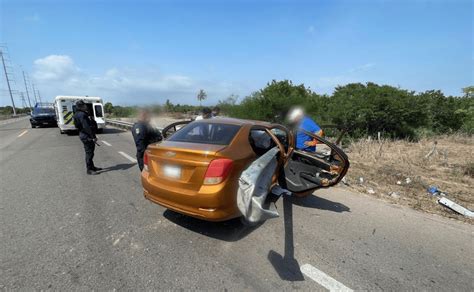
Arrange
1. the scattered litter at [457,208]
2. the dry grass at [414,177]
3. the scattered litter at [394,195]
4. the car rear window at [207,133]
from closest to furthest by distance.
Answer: the car rear window at [207,133] → the scattered litter at [457,208] → the dry grass at [414,177] → the scattered litter at [394,195]

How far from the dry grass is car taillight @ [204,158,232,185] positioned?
369cm

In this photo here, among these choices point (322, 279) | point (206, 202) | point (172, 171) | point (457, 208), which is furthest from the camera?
point (457, 208)

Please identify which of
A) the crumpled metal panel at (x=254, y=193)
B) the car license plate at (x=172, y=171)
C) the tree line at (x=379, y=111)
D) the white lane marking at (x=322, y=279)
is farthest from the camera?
the tree line at (x=379, y=111)

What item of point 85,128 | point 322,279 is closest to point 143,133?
point 85,128

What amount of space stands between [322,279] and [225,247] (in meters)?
1.14

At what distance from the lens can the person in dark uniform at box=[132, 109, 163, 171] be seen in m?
5.67

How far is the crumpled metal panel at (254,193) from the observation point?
2.76m

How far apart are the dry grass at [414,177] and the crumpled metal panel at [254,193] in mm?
3267

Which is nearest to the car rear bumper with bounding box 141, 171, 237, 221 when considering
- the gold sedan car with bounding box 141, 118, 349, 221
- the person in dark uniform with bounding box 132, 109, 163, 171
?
the gold sedan car with bounding box 141, 118, 349, 221

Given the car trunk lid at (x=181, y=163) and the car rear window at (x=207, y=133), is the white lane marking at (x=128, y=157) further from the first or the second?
the car trunk lid at (x=181, y=163)

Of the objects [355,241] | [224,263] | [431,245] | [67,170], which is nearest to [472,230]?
[431,245]

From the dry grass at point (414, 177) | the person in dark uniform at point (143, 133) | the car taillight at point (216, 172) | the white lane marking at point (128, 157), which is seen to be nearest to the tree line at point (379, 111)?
the dry grass at point (414, 177)

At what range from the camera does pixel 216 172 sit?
304 cm

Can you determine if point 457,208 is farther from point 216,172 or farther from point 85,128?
point 85,128
